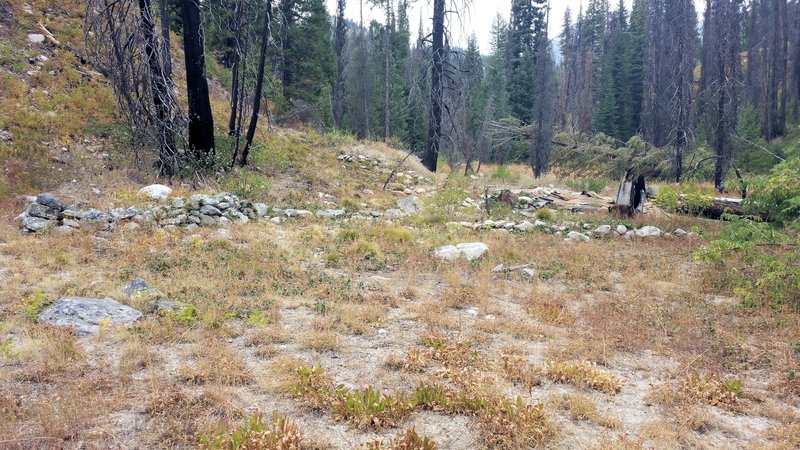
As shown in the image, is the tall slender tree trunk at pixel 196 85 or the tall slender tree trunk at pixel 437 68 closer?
the tall slender tree trunk at pixel 196 85

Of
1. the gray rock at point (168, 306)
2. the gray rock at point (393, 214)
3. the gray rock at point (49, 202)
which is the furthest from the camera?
the gray rock at point (393, 214)

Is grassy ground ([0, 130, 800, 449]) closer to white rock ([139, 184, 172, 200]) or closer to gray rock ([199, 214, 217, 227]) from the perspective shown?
gray rock ([199, 214, 217, 227])

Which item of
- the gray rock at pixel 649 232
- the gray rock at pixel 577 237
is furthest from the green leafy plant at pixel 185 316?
the gray rock at pixel 649 232

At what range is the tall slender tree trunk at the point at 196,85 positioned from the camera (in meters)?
10.3

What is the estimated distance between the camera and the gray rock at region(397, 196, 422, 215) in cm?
1070

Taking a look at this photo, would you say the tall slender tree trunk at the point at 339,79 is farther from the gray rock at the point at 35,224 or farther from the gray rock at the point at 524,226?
the gray rock at the point at 35,224

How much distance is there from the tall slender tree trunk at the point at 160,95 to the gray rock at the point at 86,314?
540cm

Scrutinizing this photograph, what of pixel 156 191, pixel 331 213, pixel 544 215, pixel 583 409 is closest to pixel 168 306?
pixel 583 409

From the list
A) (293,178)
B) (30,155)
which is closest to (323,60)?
(293,178)

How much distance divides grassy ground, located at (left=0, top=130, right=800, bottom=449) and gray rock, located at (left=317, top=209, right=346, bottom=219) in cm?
208

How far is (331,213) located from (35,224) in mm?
4763

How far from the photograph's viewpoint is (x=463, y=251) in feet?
23.8

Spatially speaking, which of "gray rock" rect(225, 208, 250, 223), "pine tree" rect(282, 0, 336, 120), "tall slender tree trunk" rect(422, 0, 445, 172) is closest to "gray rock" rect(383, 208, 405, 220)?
"gray rock" rect(225, 208, 250, 223)

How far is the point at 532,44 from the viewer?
3884 cm
